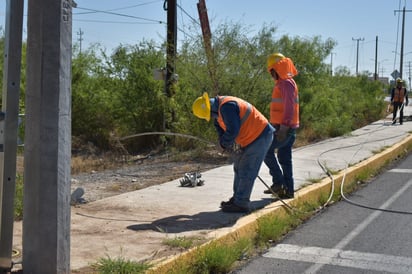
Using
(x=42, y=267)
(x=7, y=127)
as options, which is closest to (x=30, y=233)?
(x=42, y=267)

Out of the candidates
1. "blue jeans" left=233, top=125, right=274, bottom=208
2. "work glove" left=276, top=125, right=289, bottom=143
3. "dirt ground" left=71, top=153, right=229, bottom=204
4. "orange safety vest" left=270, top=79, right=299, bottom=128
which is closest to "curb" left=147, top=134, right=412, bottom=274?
"blue jeans" left=233, top=125, right=274, bottom=208

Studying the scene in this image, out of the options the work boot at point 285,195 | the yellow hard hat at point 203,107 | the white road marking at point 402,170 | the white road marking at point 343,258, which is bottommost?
the white road marking at point 343,258

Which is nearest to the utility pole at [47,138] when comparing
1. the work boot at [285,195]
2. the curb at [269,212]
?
the curb at [269,212]

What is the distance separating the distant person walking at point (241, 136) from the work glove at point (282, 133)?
22.7 inches

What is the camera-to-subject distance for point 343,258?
19.7ft

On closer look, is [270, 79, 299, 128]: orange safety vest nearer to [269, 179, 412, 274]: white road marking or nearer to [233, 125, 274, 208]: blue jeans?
[233, 125, 274, 208]: blue jeans

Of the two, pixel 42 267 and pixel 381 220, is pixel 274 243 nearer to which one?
pixel 381 220

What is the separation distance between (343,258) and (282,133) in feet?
7.31

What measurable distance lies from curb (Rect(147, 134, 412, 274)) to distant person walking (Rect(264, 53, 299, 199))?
0.31 meters

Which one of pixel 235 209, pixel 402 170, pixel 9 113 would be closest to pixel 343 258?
pixel 235 209

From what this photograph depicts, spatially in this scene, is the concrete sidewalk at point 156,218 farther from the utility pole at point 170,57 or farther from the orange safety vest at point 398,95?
the orange safety vest at point 398,95

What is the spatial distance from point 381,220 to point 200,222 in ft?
8.39

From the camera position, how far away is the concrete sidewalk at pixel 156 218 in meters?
5.46

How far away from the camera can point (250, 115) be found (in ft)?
22.9
